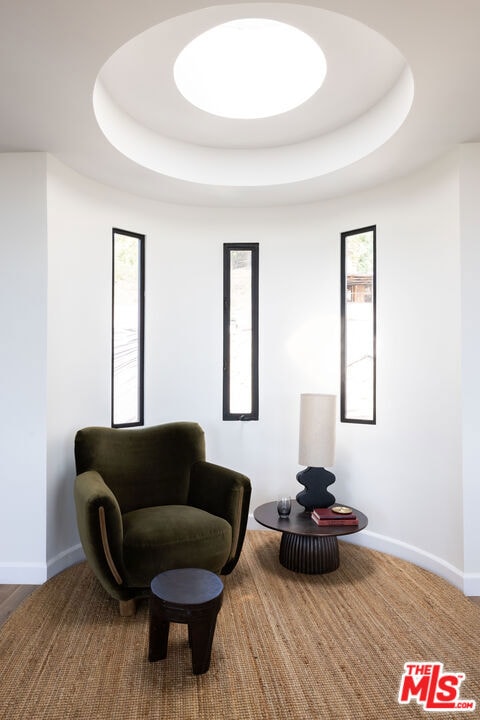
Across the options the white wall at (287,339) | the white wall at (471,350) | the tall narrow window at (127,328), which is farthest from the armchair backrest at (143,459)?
the white wall at (471,350)

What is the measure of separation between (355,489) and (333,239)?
1.98 metres

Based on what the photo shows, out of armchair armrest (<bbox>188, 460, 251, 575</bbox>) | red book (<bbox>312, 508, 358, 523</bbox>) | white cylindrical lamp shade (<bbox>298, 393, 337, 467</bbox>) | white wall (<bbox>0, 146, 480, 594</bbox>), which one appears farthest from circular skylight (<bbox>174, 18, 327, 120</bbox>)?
red book (<bbox>312, 508, 358, 523</bbox>)

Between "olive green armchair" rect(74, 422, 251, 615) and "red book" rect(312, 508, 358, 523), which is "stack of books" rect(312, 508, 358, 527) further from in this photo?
"olive green armchair" rect(74, 422, 251, 615)

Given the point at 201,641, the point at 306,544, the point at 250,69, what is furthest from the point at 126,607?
the point at 250,69

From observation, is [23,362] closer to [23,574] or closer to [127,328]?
[127,328]

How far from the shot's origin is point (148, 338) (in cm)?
391

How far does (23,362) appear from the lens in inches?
120

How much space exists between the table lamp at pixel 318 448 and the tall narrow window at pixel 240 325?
80cm

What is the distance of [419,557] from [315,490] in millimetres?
812

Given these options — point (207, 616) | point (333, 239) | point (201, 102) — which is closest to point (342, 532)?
point (207, 616)

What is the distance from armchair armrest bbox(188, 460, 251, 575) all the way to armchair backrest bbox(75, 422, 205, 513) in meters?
0.18

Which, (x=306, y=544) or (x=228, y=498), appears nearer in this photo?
(x=228, y=498)

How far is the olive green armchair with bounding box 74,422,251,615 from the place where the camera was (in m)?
2.49

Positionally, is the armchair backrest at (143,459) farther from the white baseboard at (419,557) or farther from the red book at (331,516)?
the white baseboard at (419,557)
